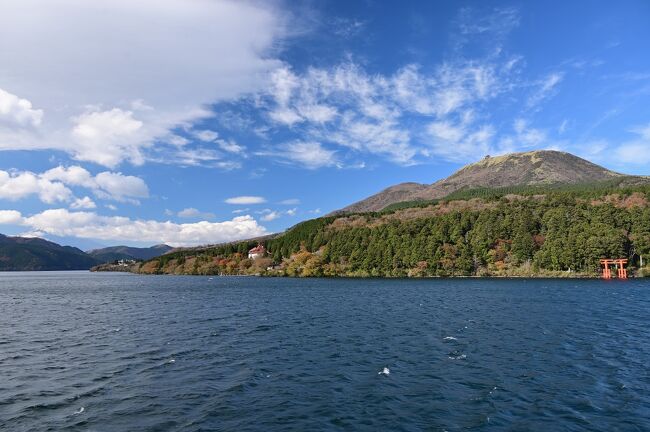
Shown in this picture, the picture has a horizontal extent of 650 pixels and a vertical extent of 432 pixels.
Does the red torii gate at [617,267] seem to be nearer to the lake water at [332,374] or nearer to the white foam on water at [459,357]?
the lake water at [332,374]

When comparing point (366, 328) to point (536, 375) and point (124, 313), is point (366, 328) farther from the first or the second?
point (124, 313)

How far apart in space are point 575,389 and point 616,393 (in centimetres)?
233

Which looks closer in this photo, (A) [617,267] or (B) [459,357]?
(B) [459,357]

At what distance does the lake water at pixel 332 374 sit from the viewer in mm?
24016

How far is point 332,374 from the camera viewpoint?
109 feet

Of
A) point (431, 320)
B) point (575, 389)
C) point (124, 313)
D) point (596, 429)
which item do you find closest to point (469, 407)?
point (596, 429)

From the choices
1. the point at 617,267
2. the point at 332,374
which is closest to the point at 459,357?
the point at 332,374

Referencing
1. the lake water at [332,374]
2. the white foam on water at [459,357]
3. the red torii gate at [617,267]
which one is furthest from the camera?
the red torii gate at [617,267]

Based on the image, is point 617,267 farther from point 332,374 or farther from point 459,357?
point 332,374

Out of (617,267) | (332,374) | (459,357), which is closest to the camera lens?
(332,374)

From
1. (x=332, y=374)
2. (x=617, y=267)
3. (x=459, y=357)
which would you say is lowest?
(x=332, y=374)

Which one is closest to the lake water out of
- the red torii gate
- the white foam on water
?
the white foam on water

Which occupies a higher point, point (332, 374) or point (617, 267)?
point (617, 267)

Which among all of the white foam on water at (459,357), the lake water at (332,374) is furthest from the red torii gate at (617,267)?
the white foam on water at (459,357)
